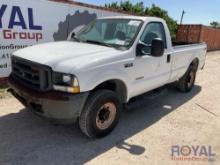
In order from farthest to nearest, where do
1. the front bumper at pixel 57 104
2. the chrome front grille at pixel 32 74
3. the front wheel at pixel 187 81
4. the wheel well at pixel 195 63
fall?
1. the wheel well at pixel 195 63
2. the front wheel at pixel 187 81
3. the chrome front grille at pixel 32 74
4. the front bumper at pixel 57 104

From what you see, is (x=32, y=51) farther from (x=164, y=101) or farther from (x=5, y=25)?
(x=164, y=101)

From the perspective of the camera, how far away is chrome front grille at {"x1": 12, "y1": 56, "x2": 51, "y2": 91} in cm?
341

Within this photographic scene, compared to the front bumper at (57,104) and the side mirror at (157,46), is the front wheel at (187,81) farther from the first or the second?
the front bumper at (57,104)

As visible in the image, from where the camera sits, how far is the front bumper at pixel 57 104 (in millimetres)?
3311

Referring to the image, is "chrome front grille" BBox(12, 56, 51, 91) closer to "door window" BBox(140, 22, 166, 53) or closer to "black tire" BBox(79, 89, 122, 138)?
"black tire" BBox(79, 89, 122, 138)

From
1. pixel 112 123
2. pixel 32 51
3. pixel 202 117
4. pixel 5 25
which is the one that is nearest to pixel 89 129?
pixel 112 123

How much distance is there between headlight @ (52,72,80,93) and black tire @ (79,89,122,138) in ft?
1.39

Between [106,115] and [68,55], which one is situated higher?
[68,55]

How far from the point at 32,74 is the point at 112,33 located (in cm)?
178

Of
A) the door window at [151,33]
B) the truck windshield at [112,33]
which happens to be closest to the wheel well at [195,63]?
the door window at [151,33]

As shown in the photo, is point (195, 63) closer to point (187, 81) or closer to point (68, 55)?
point (187, 81)

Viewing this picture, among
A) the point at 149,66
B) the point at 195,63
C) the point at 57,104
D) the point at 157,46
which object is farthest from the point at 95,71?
the point at 195,63

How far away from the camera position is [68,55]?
144 inches

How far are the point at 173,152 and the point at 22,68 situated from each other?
2.75 metres
